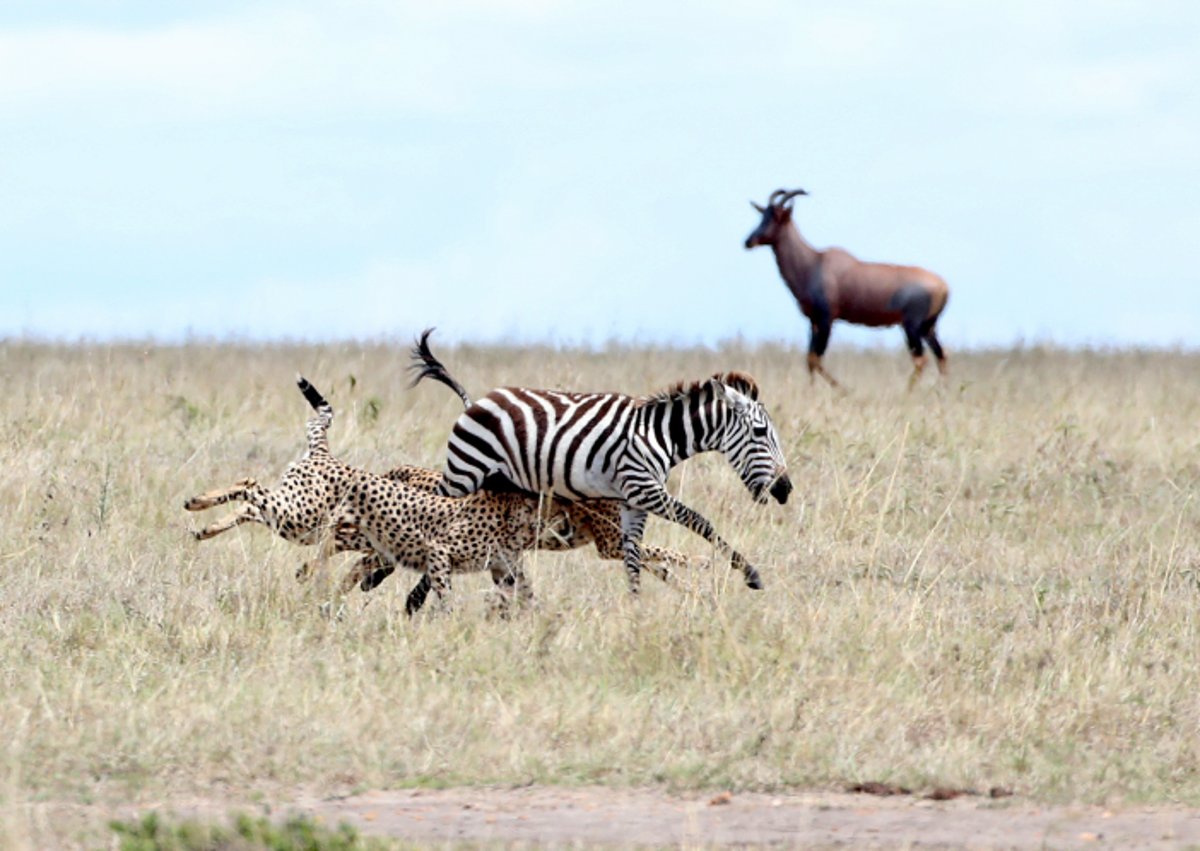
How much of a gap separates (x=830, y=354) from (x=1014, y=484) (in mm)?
12428

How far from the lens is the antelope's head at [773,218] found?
23.3 meters

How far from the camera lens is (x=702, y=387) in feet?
29.8

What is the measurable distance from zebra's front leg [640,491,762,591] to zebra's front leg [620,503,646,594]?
9 cm

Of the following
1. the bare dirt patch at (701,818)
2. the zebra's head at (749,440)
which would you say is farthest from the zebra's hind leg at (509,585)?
the bare dirt patch at (701,818)

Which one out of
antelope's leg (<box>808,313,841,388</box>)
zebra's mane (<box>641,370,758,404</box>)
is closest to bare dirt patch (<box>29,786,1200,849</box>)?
zebra's mane (<box>641,370,758,404</box>)

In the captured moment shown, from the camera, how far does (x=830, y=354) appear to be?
2556 centimetres

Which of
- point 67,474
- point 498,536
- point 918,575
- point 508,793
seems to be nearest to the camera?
point 508,793

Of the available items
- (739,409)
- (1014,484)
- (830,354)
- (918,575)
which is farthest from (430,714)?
(830,354)

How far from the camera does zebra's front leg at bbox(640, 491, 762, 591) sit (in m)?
8.77

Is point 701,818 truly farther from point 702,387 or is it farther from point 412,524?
point 702,387

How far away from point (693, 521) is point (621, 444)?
19.5 inches

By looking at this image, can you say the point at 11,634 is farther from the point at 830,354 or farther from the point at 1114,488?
the point at 830,354

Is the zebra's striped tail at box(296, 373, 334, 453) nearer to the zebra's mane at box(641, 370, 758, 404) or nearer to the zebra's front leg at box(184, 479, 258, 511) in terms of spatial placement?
the zebra's front leg at box(184, 479, 258, 511)

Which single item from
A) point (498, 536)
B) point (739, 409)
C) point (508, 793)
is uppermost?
point (739, 409)
